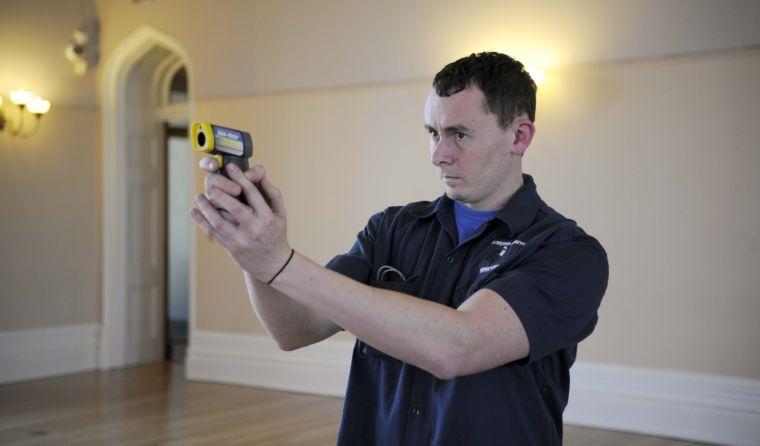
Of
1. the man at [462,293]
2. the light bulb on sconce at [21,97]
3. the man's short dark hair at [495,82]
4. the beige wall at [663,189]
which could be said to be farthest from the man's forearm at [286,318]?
the light bulb on sconce at [21,97]

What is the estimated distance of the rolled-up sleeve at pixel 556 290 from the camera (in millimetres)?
1533

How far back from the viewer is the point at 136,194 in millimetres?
8156

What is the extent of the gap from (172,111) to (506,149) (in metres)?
6.92

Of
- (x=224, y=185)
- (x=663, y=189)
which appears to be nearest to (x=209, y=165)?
(x=224, y=185)

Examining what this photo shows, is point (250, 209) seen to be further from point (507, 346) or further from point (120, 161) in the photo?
point (120, 161)

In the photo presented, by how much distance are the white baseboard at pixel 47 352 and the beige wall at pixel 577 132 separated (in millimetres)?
266

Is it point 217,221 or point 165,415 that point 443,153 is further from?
point 165,415

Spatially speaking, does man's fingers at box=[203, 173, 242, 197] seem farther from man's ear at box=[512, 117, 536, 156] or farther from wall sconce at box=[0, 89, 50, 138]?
wall sconce at box=[0, 89, 50, 138]

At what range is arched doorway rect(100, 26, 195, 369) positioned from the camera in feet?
26.1

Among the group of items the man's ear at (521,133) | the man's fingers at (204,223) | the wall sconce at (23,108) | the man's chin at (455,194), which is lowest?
the man's fingers at (204,223)

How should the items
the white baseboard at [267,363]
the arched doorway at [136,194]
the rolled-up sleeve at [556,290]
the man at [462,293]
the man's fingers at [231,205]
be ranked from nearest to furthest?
the man's fingers at [231,205] < the man at [462,293] < the rolled-up sleeve at [556,290] < the white baseboard at [267,363] < the arched doorway at [136,194]

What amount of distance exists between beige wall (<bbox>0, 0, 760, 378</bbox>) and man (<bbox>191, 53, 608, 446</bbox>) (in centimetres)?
Result: 384

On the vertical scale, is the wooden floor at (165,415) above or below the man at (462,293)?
below

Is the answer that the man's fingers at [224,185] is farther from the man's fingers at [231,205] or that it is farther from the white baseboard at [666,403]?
the white baseboard at [666,403]
